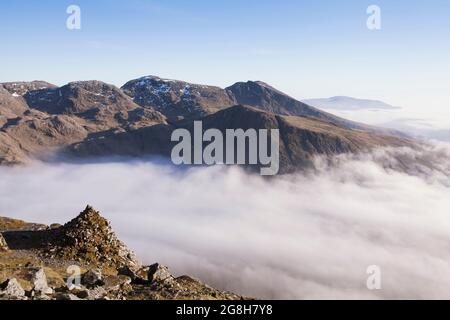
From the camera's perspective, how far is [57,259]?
5716 centimetres

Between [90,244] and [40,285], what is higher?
[40,285]

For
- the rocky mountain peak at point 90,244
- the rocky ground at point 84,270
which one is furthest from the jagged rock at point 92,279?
the rocky mountain peak at point 90,244

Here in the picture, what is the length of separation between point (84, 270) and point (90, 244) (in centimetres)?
853

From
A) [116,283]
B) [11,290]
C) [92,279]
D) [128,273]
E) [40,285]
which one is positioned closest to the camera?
[11,290]

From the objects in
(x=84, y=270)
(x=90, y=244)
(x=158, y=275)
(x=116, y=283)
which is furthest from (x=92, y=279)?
(x=90, y=244)

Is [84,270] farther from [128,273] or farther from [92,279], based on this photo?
[92,279]

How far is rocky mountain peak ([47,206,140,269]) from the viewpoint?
58.8 metres

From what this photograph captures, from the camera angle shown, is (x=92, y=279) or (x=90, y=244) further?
Result: (x=90, y=244)

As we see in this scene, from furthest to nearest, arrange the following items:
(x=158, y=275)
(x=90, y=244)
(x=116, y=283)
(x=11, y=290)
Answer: (x=90, y=244) → (x=158, y=275) → (x=116, y=283) → (x=11, y=290)

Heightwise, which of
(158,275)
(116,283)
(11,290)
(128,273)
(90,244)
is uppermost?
(11,290)

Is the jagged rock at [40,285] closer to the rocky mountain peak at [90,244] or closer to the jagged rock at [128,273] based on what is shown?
the jagged rock at [128,273]

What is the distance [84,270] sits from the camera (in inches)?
2066
